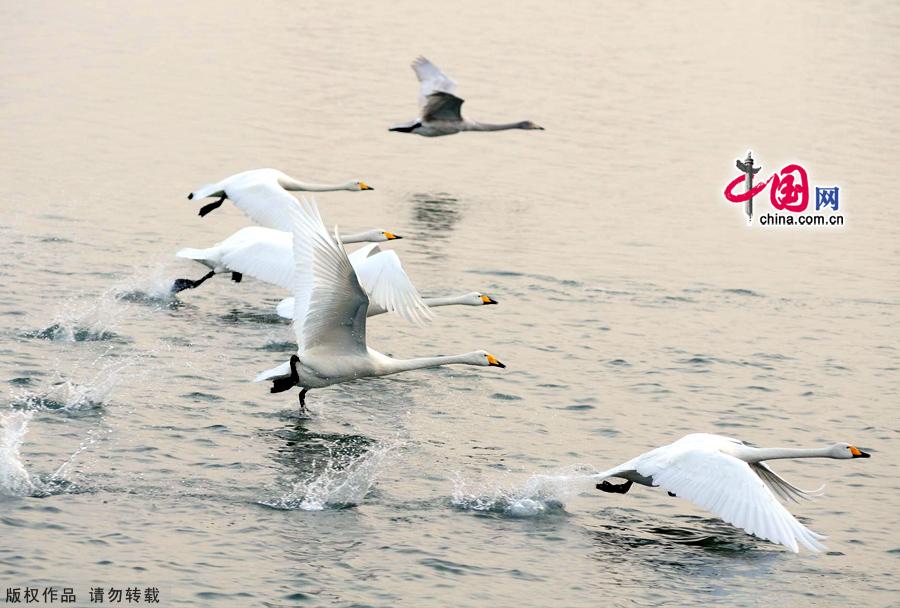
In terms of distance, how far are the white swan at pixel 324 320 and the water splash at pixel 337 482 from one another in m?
0.73

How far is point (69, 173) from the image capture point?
23312mm

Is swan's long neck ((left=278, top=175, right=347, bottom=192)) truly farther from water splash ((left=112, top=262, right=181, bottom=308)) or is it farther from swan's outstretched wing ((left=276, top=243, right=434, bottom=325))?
swan's outstretched wing ((left=276, top=243, right=434, bottom=325))

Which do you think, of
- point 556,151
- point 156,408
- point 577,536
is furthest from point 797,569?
point 556,151

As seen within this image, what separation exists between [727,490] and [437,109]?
48.9 ft

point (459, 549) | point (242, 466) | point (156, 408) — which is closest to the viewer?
point (459, 549)

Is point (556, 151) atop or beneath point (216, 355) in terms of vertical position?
atop

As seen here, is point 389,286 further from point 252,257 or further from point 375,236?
point 375,236

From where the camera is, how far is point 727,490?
12.0 metres

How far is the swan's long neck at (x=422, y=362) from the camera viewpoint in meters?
14.2

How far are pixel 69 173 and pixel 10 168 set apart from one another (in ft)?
2.67

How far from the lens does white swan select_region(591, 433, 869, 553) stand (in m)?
11.7

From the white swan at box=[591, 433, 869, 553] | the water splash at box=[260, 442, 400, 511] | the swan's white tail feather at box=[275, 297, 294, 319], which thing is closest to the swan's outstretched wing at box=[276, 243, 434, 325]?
the swan's white tail feather at box=[275, 297, 294, 319]

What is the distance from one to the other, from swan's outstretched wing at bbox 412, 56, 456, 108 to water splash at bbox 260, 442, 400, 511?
12.5 meters

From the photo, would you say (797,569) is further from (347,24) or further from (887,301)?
(347,24)
